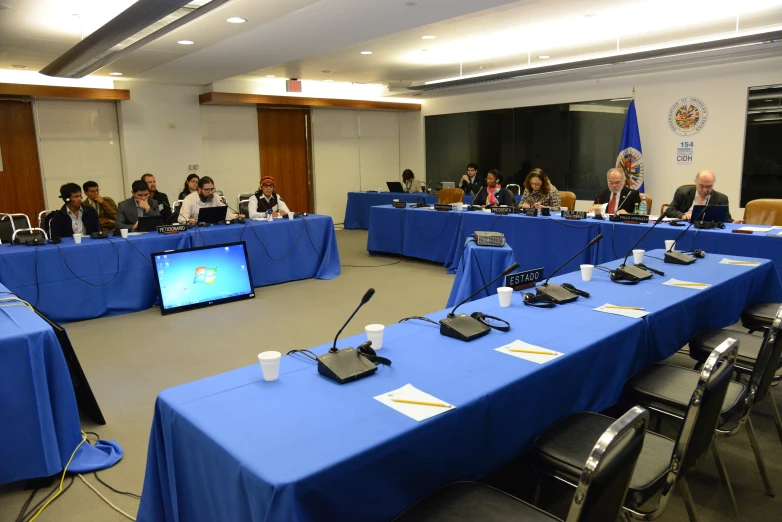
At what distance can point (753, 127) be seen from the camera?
6934 mm

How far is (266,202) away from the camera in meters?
6.27

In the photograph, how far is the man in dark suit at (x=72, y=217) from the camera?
5027 mm

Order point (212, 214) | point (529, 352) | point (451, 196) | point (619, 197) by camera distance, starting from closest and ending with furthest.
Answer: point (529, 352)
point (212, 214)
point (619, 197)
point (451, 196)

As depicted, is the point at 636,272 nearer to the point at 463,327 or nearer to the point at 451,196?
the point at 463,327

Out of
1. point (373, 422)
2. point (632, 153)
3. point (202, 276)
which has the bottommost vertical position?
point (202, 276)

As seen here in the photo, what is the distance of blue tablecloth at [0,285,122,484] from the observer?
214 centimetres

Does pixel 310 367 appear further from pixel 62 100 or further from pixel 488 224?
pixel 62 100

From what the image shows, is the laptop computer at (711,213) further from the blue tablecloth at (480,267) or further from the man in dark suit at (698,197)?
the blue tablecloth at (480,267)

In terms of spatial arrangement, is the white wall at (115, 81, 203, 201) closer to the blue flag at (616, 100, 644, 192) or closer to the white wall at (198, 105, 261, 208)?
the white wall at (198, 105, 261, 208)

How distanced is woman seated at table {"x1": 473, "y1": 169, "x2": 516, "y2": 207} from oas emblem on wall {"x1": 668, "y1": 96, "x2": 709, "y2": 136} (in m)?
2.56

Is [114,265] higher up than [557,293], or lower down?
lower down

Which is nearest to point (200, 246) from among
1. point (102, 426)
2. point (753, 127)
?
point (102, 426)

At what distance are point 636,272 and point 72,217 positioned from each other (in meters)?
4.95

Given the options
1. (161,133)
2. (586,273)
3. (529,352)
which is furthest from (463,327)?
(161,133)
